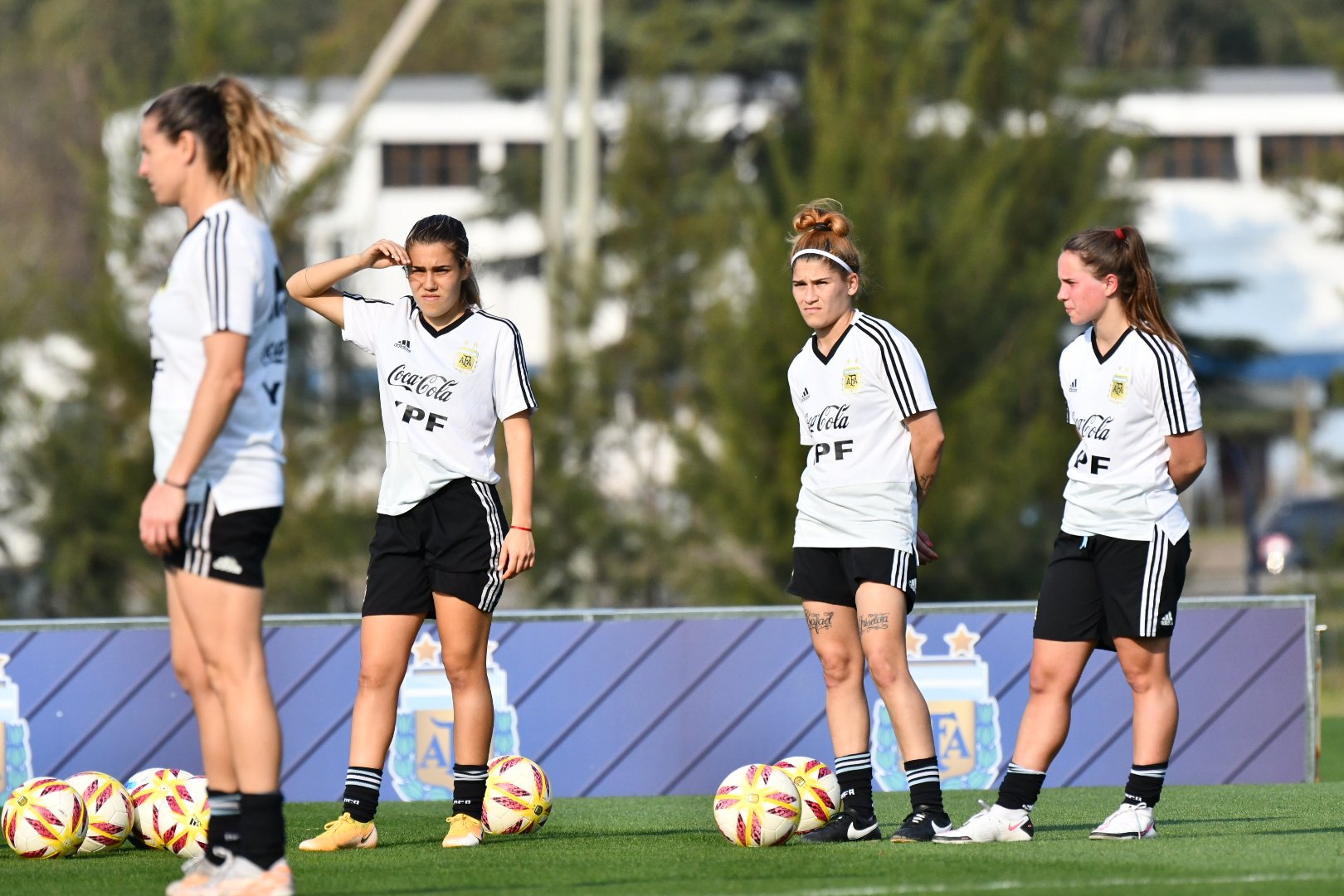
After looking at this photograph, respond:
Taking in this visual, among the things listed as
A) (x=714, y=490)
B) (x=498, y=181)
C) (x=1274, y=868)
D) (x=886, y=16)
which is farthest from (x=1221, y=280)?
(x=1274, y=868)

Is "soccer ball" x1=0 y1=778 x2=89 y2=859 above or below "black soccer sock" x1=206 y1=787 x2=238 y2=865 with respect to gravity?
below

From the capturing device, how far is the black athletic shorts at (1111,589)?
245 inches

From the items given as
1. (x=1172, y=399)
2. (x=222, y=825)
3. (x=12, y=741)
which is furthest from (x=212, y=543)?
(x=12, y=741)

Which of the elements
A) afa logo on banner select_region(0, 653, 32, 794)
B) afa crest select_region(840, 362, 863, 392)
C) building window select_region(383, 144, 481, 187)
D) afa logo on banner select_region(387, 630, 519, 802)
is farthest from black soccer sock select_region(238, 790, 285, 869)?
building window select_region(383, 144, 481, 187)

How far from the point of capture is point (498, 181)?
3052 cm

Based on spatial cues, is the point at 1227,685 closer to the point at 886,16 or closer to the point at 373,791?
the point at 373,791

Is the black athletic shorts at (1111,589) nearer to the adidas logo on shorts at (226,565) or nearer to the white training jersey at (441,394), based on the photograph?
the white training jersey at (441,394)

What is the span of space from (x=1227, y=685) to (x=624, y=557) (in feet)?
33.1

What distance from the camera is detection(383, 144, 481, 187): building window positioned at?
156 ft

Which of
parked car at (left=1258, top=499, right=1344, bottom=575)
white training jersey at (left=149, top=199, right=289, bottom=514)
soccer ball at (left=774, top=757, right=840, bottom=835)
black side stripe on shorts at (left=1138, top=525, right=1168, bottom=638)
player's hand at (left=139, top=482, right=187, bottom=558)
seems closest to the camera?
player's hand at (left=139, top=482, right=187, bottom=558)

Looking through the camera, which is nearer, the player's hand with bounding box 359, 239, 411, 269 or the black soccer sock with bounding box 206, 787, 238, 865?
the black soccer sock with bounding box 206, 787, 238, 865

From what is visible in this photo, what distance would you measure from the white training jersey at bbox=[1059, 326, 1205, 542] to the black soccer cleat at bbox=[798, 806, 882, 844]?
1258mm

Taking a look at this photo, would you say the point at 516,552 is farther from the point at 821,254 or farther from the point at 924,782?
the point at 924,782

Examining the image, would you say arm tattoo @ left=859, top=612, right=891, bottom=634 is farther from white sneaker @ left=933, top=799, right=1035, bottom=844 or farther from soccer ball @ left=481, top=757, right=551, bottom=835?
soccer ball @ left=481, top=757, right=551, bottom=835
